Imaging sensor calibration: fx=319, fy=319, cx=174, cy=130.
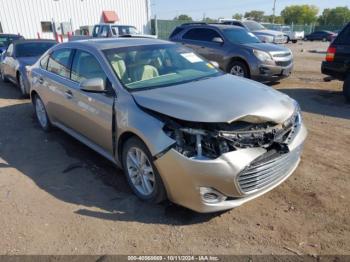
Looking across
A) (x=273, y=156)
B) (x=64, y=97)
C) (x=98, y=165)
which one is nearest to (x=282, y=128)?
(x=273, y=156)

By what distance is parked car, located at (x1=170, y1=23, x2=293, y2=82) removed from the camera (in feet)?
28.7

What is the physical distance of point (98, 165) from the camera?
4.51m

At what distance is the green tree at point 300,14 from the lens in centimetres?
10619

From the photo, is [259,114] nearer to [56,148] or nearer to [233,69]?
[56,148]

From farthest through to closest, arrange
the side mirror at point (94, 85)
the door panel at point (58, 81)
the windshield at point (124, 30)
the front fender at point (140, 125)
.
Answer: the windshield at point (124, 30)
the door panel at point (58, 81)
the side mirror at point (94, 85)
the front fender at point (140, 125)

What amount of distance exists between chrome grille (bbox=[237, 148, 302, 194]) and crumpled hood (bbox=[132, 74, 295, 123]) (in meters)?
0.40

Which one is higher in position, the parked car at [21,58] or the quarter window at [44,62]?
the quarter window at [44,62]

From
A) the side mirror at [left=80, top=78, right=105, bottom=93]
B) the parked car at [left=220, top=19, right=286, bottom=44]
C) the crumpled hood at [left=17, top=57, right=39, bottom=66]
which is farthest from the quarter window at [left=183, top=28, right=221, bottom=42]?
the parked car at [left=220, top=19, right=286, bottom=44]

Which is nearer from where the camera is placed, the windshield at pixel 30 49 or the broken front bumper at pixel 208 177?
the broken front bumper at pixel 208 177

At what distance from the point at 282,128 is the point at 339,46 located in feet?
16.9

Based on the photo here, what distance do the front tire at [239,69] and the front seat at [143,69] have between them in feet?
17.9

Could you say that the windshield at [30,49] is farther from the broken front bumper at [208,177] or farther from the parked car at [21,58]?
the broken front bumper at [208,177]

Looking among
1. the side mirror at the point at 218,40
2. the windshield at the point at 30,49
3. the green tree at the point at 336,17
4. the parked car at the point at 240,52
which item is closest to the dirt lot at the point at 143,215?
the parked car at the point at 240,52

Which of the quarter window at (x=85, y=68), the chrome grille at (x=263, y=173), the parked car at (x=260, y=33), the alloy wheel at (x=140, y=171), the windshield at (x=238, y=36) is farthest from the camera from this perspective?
the parked car at (x=260, y=33)
